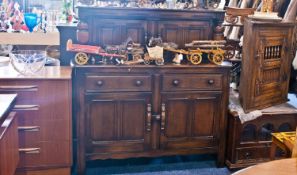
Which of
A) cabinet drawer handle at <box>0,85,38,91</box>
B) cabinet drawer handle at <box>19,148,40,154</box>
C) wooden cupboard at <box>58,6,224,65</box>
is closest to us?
cabinet drawer handle at <box>0,85,38,91</box>

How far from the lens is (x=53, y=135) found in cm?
259

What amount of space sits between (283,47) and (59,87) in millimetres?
1833

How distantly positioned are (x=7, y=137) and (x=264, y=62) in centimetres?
199

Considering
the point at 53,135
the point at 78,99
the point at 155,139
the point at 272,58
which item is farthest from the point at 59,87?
the point at 272,58

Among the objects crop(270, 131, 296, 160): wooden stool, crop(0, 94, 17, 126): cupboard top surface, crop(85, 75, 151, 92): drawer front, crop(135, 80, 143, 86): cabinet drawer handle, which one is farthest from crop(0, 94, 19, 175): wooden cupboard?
crop(270, 131, 296, 160): wooden stool

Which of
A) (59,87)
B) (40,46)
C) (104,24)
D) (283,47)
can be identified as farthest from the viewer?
(40,46)

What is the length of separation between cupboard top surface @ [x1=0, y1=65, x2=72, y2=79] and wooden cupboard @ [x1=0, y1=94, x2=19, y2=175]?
0.56m

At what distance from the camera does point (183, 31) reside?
2947 millimetres

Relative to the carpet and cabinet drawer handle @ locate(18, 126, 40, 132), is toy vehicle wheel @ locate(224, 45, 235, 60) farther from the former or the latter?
cabinet drawer handle @ locate(18, 126, 40, 132)

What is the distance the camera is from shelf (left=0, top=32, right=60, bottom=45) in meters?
3.14

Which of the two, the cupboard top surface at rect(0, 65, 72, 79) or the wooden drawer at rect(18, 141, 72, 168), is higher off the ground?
the cupboard top surface at rect(0, 65, 72, 79)

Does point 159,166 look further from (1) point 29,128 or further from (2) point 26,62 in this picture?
(2) point 26,62

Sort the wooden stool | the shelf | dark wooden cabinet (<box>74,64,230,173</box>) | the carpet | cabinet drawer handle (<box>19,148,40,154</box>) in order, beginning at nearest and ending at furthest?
the wooden stool, cabinet drawer handle (<box>19,148,40,154</box>), dark wooden cabinet (<box>74,64,230,173</box>), the carpet, the shelf

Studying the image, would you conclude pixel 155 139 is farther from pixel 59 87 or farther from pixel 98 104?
pixel 59 87
